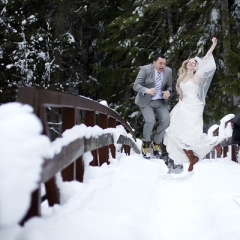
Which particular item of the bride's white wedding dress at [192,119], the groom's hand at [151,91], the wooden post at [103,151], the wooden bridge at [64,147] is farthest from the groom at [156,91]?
the wooden bridge at [64,147]

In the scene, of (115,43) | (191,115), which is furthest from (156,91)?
(115,43)

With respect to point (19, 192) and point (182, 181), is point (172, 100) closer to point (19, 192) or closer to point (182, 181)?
point (182, 181)

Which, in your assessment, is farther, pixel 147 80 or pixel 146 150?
pixel 146 150

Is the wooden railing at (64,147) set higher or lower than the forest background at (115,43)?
lower

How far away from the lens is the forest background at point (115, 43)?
15.1 meters

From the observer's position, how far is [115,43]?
20.4 meters

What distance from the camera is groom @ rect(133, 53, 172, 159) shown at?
917 centimetres

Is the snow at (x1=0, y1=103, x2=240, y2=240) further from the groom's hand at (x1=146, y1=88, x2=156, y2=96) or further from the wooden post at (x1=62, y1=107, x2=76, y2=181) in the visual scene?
the groom's hand at (x1=146, y1=88, x2=156, y2=96)

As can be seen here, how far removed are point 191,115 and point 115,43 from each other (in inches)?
438

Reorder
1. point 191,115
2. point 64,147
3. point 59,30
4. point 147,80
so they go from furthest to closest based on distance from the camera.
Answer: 1. point 59,30
2. point 191,115
3. point 147,80
4. point 64,147

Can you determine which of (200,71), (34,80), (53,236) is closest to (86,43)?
(34,80)

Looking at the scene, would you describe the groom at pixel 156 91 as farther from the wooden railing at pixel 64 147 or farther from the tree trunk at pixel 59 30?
the tree trunk at pixel 59 30

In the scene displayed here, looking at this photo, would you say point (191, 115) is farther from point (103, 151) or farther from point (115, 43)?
point (115, 43)

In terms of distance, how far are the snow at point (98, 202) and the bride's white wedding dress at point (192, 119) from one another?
3.82 meters
